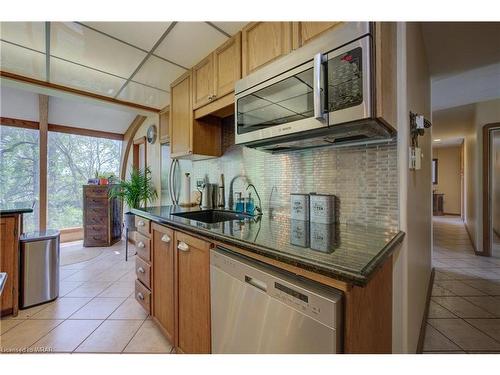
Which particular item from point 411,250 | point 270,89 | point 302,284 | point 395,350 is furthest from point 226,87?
point 395,350

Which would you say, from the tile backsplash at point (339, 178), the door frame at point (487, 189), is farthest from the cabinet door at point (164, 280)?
the door frame at point (487, 189)

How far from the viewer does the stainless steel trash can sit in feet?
6.71

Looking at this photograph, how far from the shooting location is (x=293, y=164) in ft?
5.48

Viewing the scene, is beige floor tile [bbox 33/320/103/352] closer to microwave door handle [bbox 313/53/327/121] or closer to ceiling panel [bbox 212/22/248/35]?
microwave door handle [bbox 313/53/327/121]

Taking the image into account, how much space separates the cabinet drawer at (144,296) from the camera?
183 centimetres

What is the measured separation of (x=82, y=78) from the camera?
8.04ft

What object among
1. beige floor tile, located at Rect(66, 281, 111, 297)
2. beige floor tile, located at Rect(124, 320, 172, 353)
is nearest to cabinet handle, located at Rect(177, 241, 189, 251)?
beige floor tile, located at Rect(124, 320, 172, 353)

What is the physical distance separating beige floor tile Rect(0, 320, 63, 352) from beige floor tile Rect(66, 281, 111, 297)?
501mm

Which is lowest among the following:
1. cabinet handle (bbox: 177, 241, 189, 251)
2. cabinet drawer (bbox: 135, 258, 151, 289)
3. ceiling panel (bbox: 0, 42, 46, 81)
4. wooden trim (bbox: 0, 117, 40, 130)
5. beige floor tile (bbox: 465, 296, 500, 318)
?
beige floor tile (bbox: 465, 296, 500, 318)

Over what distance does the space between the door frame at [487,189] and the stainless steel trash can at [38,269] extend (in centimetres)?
569

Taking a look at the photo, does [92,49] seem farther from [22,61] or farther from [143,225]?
[143,225]

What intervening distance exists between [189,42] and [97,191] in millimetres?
3543

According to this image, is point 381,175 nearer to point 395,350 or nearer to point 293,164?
point 293,164

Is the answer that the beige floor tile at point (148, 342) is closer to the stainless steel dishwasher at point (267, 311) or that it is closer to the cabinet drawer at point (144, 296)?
the cabinet drawer at point (144, 296)
